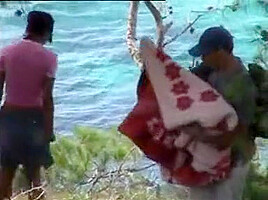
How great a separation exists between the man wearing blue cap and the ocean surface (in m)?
0.05

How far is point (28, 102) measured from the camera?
1.82 metres

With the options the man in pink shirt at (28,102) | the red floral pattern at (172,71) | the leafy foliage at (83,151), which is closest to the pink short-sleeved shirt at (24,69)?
the man in pink shirt at (28,102)

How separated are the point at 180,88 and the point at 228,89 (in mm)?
112

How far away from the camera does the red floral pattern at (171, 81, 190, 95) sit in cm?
176

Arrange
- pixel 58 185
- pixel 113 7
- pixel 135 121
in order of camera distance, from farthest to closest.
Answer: pixel 58 185, pixel 135 121, pixel 113 7

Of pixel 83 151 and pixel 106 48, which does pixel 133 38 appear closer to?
pixel 106 48

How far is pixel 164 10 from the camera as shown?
1.84m

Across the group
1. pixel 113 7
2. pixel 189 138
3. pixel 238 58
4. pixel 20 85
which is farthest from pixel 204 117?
pixel 20 85

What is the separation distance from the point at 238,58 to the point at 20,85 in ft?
1.59

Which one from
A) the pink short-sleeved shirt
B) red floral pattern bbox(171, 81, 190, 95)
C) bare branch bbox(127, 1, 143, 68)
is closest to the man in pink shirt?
the pink short-sleeved shirt

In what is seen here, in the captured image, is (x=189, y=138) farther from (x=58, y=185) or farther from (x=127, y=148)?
(x=58, y=185)

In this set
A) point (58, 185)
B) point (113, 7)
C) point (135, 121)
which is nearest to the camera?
point (113, 7)

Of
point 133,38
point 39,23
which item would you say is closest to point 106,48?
point 133,38

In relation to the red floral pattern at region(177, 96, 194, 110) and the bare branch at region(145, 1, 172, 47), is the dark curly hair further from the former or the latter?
the red floral pattern at region(177, 96, 194, 110)
